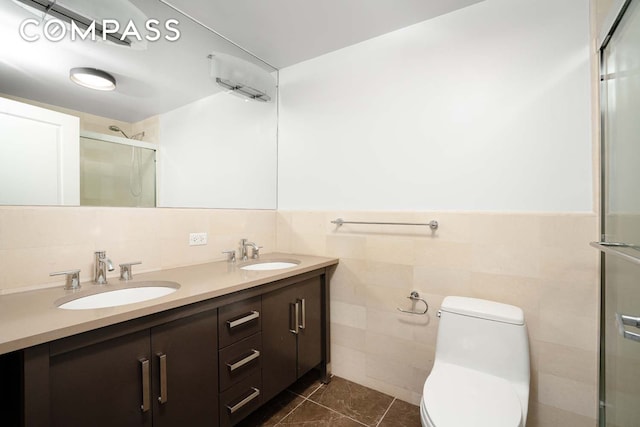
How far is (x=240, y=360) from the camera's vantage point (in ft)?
4.51

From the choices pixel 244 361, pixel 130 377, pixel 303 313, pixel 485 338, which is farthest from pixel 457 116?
pixel 130 377

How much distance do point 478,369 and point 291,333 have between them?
100cm

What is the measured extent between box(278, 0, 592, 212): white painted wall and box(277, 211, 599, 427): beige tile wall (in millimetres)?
138

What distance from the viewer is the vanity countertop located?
0.79m

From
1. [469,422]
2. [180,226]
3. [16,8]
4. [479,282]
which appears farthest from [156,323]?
[479,282]

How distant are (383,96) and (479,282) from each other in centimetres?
130

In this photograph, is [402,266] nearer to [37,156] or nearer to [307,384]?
[307,384]

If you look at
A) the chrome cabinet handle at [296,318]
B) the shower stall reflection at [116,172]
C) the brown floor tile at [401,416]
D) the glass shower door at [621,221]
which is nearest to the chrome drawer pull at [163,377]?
the chrome cabinet handle at [296,318]

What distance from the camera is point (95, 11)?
1373mm

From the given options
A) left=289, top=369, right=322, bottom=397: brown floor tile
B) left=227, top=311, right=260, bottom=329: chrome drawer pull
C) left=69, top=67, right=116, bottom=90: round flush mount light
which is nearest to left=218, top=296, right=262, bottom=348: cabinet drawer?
left=227, top=311, right=260, bottom=329: chrome drawer pull

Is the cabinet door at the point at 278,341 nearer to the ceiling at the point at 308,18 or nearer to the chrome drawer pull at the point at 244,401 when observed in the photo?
the chrome drawer pull at the point at 244,401

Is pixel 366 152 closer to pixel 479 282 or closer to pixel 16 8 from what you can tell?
pixel 479 282

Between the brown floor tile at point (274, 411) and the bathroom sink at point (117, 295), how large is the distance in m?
0.89

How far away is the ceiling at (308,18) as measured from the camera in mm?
1666
